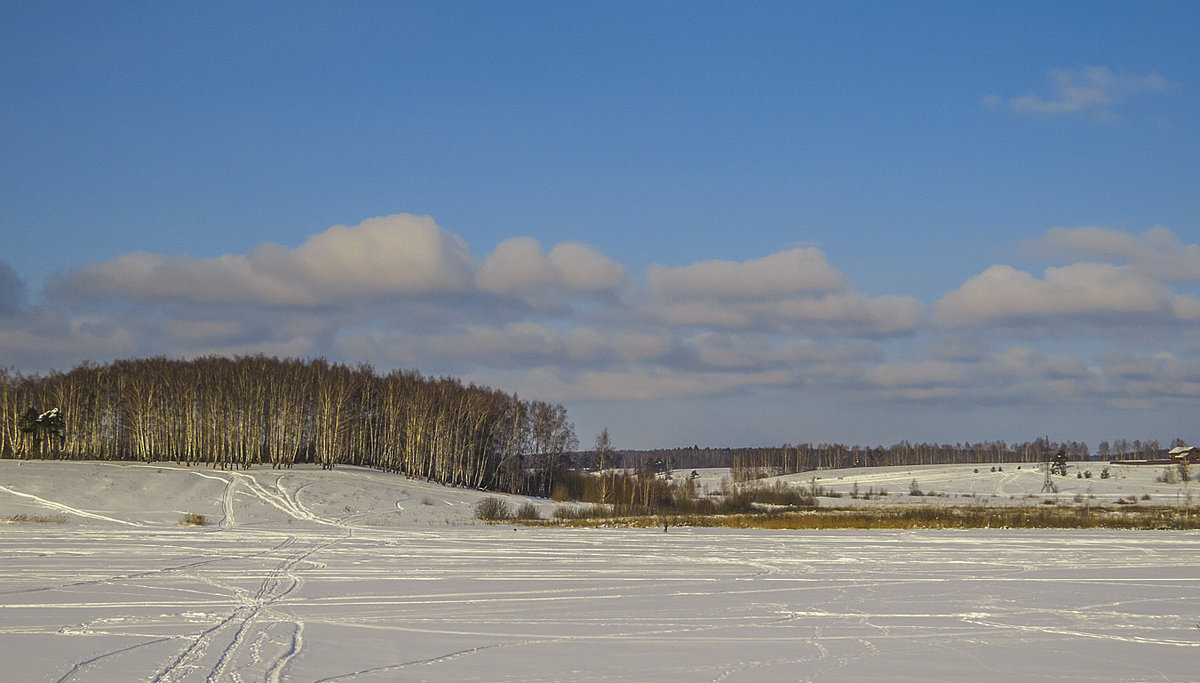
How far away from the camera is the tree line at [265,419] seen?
6931 centimetres

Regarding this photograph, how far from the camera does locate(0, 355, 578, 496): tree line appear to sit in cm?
6931

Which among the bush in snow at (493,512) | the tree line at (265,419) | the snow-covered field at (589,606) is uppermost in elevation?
the tree line at (265,419)

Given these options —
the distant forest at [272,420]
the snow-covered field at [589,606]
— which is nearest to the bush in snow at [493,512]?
the snow-covered field at [589,606]

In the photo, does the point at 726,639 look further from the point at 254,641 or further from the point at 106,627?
the point at 106,627

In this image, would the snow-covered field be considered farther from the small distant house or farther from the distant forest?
the small distant house

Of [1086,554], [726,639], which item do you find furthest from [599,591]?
[1086,554]

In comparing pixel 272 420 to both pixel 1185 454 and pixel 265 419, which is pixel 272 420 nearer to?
pixel 265 419

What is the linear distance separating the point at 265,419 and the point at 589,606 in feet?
198

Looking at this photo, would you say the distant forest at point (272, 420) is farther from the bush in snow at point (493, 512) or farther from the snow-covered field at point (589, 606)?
the snow-covered field at point (589, 606)

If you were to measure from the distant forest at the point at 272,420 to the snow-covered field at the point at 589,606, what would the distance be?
1434 inches

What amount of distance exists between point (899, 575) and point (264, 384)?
192 ft

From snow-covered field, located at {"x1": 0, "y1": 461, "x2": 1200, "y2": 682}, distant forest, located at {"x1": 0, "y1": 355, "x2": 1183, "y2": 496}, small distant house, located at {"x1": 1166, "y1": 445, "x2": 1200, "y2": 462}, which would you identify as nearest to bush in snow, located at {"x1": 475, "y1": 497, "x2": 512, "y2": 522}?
snow-covered field, located at {"x1": 0, "y1": 461, "x2": 1200, "y2": 682}

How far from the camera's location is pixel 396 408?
7794 centimetres

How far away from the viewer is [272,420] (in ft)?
233
